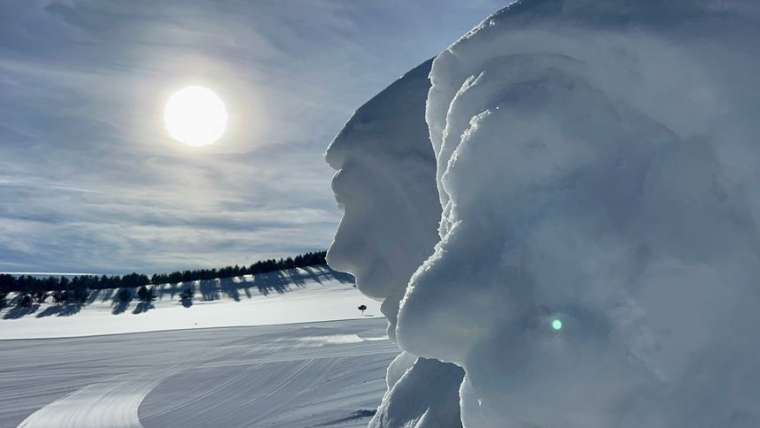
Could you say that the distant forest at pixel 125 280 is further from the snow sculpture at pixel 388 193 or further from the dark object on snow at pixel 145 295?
the snow sculpture at pixel 388 193

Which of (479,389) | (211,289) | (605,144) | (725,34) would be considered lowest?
(211,289)

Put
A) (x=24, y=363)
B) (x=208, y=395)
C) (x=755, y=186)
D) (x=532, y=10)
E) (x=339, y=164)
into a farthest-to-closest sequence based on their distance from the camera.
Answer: (x=24, y=363) → (x=208, y=395) → (x=339, y=164) → (x=532, y=10) → (x=755, y=186)

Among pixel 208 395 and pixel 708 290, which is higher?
pixel 708 290

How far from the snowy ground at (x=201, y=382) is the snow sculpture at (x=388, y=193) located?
466cm

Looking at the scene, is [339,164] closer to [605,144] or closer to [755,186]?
[605,144]

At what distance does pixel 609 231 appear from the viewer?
2.44 metres

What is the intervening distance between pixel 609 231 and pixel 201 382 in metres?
16.3

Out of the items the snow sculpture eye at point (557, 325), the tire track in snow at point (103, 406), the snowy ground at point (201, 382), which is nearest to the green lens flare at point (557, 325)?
the snow sculpture eye at point (557, 325)

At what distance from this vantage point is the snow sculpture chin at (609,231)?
7.68ft

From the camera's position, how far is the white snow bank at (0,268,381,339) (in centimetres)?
4028

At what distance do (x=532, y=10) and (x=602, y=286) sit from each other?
117 centimetres

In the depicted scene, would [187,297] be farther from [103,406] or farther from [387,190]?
[387,190]

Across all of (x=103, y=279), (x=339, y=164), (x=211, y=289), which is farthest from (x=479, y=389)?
(x=103, y=279)

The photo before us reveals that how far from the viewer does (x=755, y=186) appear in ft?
7.52
